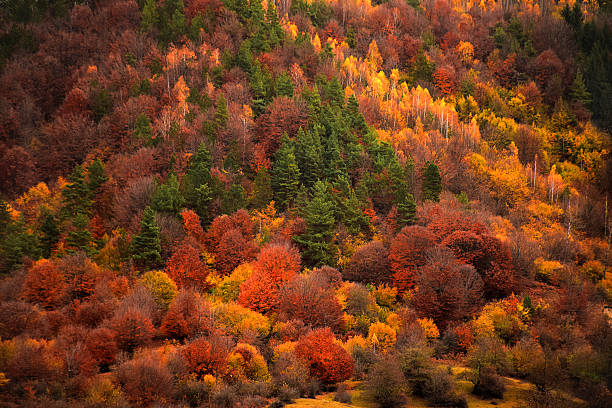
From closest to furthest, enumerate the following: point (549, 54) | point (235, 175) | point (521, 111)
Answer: point (235, 175) < point (521, 111) < point (549, 54)

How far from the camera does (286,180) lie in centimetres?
9806

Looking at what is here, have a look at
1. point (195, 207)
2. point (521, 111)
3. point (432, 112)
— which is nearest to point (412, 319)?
point (195, 207)

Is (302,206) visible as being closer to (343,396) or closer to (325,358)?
(325,358)

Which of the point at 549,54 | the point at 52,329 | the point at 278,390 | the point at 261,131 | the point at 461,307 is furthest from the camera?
the point at 549,54

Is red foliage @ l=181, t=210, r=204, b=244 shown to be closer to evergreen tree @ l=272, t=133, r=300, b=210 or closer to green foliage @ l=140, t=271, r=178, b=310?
green foliage @ l=140, t=271, r=178, b=310

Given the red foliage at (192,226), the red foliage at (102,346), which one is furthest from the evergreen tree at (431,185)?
the red foliage at (102,346)

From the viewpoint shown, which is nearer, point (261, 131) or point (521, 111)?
point (261, 131)

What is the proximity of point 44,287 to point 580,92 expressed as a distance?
438 ft

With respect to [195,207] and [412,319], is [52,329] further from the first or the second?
[412,319]

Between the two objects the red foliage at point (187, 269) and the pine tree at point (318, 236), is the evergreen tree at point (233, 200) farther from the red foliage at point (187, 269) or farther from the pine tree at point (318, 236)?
the red foliage at point (187, 269)

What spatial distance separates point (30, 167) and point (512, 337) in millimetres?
96572

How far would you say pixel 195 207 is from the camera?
305 feet

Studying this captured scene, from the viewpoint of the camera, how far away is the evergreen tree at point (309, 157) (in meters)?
102

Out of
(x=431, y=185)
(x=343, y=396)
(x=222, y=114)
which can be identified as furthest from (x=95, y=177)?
(x=343, y=396)
